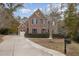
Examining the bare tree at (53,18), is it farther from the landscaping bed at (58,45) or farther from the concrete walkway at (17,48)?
the concrete walkway at (17,48)

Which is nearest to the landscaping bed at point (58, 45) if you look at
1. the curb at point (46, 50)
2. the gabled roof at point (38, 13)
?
the curb at point (46, 50)

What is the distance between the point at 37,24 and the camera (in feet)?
23.9

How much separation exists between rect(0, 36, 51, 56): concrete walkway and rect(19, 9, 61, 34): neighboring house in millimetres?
139

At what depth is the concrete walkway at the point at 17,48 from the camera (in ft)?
23.7

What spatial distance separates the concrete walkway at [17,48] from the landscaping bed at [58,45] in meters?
0.09

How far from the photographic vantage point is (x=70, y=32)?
23.8 ft

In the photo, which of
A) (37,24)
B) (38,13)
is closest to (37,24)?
(37,24)

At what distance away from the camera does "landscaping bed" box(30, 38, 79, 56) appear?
7254 millimetres

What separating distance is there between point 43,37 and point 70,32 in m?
0.31

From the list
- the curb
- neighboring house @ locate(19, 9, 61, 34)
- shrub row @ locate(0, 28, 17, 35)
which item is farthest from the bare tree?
shrub row @ locate(0, 28, 17, 35)

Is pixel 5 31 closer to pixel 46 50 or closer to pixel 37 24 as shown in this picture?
pixel 37 24

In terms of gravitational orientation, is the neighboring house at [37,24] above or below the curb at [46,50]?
above

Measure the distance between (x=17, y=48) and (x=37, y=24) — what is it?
1.18 feet

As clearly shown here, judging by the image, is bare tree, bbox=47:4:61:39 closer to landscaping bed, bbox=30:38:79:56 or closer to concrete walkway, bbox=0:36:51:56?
→ landscaping bed, bbox=30:38:79:56
